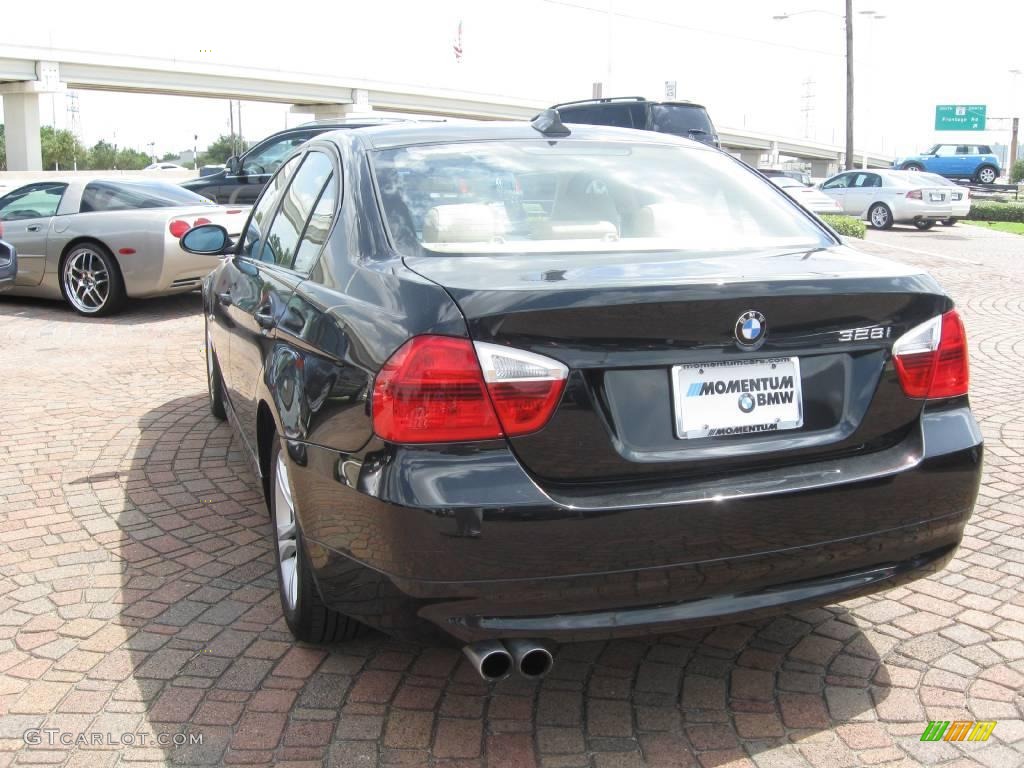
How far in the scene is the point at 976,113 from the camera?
77812mm

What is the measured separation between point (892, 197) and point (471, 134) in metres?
22.9

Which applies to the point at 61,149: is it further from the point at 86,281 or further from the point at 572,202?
the point at 572,202

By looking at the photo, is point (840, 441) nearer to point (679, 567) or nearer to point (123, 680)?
point (679, 567)

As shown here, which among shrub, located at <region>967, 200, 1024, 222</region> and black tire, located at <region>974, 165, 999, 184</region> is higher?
black tire, located at <region>974, 165, 999, 184</region>

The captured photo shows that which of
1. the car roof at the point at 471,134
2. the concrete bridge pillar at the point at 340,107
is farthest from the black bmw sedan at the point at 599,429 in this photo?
the concrete bridge pillar at the point at 340,107

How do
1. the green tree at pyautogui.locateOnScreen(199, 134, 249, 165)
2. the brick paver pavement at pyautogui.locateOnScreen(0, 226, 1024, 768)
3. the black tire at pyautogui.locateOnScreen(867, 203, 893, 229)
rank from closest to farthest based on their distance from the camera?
the brick paver pavement at pyautogui.locateOnScreen(0, 226, 1024, 768), the black tire at pyautogui.locateOnScreen(867, 203, 893, 229), the green tree at pyautogui.locateOnScreen(199, 134, 249, 165)

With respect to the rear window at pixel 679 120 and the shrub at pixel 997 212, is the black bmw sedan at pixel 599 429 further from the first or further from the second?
the shrub at pixel 997 212

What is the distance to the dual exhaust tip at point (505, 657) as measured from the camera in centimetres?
262

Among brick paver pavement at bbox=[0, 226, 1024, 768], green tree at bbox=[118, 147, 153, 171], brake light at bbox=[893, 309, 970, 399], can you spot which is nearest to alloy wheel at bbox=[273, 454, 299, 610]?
brick paver pavement at bbox=[0, 226, 1024, 768]

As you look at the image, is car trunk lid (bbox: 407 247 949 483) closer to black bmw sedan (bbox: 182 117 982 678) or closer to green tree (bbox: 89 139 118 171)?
black bmw sedan (bbox: 182 117 982 678)

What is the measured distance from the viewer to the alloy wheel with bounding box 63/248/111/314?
34.7 feet

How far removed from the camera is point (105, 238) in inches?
412

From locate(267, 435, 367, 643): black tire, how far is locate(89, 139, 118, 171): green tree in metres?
91.0

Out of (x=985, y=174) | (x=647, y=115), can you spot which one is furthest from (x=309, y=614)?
(x=985, y=174)
